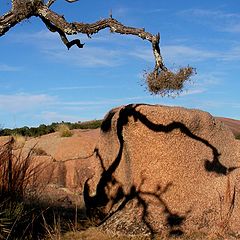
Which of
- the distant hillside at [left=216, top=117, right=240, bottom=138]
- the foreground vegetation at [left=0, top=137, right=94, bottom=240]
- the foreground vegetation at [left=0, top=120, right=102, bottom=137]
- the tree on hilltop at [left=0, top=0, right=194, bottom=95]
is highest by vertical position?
the tree on hilltop at [left=0, top=0, right=194, bottom=95]

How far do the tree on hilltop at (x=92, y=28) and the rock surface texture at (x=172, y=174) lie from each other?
46.6 inches

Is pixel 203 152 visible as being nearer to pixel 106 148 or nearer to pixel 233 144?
pixel 233 144

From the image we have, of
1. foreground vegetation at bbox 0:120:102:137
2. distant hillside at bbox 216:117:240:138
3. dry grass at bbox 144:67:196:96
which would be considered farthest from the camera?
distant hillside at bbox 216:117:240:138

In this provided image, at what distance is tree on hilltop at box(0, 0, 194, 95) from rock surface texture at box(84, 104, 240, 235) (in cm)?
118

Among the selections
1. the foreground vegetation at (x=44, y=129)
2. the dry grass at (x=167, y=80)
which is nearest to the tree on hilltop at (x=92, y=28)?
the dry grass at (x=167, y=80)

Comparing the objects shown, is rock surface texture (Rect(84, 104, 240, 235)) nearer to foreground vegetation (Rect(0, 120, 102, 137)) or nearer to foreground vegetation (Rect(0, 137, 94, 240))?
foreground vegetation (Rect(0, 137, 94, 240))

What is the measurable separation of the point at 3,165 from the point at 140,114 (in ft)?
8.41

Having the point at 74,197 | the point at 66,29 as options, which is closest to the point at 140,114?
the point at 66,29

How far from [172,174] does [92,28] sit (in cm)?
287

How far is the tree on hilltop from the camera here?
356 inches

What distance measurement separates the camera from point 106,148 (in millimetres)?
11539

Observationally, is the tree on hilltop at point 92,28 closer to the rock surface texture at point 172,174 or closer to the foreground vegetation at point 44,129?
the rock surface texture at point 172,174

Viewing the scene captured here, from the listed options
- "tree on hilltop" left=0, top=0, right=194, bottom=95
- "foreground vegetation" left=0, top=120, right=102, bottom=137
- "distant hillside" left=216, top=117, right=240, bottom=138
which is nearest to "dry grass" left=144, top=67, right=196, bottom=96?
"tree on hilltop" left=0, top=0, right=194, bottom=95

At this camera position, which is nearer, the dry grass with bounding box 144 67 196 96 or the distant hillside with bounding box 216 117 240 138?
the dry grass with bounding box 144 67 196 96
